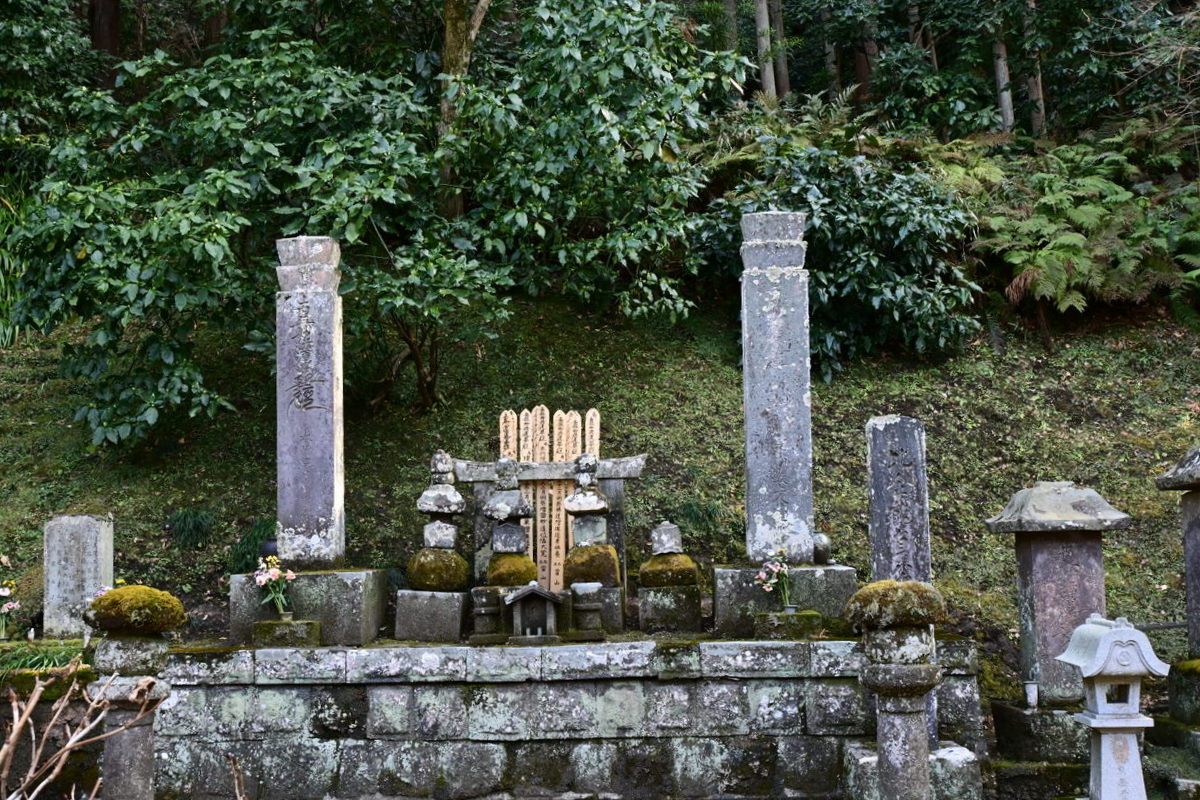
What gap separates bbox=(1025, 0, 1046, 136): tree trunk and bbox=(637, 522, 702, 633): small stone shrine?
1041 cm

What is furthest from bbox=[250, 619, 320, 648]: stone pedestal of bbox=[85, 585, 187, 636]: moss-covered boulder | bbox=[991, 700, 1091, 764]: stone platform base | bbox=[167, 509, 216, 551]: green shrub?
bbox=[991, 700, 1091, 764]: stone platform base

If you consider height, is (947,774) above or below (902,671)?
below

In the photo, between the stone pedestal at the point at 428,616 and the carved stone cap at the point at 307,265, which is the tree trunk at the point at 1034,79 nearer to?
the carved stone cap at the point at 307,265

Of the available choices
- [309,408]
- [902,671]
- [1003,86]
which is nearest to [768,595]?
[902,671]

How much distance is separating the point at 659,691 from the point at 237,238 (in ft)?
20.4

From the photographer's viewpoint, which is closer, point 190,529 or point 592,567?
point 592,567

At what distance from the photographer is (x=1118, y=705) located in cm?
600

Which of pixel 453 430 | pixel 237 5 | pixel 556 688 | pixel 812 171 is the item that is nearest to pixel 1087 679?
pixel 556 688

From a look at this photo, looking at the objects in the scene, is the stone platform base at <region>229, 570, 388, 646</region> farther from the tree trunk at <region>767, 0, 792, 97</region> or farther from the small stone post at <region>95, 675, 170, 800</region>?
the tree trunk at <region>767, 0, 792, 97</region>

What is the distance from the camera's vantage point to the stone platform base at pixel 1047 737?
711cm

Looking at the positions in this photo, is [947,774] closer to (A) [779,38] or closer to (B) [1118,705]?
(B) [1118,705]

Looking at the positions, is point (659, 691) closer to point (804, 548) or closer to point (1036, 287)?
point (804, 548)

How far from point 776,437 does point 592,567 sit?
5.05 ft

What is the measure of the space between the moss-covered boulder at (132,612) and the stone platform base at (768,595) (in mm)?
3528
